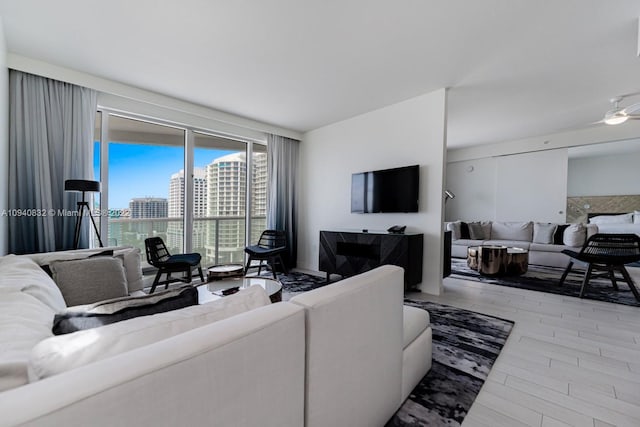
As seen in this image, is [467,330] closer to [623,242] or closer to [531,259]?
[623,242]

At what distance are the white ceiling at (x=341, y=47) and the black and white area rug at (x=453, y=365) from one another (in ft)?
8.08

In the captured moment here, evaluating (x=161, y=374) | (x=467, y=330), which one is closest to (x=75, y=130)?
(x=161, y=374)

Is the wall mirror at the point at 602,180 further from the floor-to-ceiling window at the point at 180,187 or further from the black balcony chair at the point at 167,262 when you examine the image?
the black balcony chair at the point at 167,262

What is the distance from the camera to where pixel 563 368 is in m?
1.75

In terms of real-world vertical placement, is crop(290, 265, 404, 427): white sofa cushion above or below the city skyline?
below

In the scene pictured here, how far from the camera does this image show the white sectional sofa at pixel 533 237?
4457 millimetres

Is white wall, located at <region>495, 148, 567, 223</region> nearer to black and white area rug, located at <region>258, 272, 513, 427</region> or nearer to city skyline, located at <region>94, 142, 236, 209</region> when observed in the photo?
black and white area rug, located at <region>258, 272, 513, 427</region>

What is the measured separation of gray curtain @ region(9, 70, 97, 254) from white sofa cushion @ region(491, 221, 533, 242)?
672 cm

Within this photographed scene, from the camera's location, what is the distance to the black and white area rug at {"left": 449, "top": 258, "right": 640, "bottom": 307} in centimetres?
311

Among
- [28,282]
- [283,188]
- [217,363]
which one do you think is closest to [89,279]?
[28,282]

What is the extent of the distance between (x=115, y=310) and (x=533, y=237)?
248 inches

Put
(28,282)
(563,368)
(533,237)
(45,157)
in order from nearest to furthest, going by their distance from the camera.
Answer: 1. (28,282)
2. (563,368)
3. (45,157)
4. (533,237)

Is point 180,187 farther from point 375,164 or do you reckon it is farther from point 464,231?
point 464,231

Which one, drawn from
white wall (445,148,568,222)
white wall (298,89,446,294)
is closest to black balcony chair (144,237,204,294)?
white wall (298,89,446,294)
